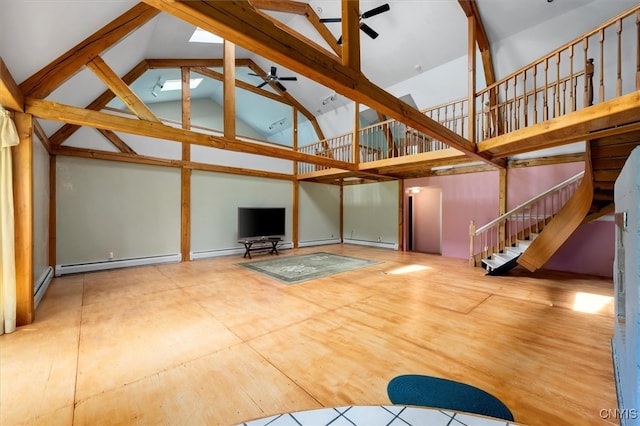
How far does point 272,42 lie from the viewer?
5.49 feet

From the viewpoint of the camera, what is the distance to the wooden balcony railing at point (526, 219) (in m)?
5.18

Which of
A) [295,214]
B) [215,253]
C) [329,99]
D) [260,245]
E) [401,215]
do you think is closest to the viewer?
[215,253]

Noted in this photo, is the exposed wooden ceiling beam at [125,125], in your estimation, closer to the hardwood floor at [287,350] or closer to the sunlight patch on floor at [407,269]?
the hardwood floor at [287,350]

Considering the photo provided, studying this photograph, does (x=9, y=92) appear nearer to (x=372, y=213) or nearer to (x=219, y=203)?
(x=219, y=203)

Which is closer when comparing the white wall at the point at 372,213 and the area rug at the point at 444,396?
the area rug at the point at 444,396

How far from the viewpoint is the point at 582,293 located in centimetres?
392

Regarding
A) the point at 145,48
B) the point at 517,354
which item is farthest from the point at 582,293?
the point at 145,48

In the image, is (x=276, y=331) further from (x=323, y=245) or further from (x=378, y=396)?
(x=323, y=245)

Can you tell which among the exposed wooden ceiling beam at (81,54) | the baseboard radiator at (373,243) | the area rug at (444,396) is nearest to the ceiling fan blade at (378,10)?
the exposed wooden ceiling beam at (81,54)

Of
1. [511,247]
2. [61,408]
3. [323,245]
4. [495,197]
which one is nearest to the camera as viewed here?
[61,408]

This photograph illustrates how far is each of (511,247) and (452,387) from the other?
15.5 feet

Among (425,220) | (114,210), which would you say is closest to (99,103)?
(114,210)

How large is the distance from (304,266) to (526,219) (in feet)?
16.8

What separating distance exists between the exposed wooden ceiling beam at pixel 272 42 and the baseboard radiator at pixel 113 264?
19.1 ft
